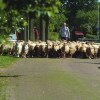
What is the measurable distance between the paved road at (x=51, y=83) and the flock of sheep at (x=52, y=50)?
15.2 ft

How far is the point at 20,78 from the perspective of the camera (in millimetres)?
15055

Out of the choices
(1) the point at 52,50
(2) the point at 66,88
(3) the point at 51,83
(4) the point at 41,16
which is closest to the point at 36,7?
(4) the point at 41,16

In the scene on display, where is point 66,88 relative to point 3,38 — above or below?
below

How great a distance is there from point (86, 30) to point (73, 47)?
75183 millimetres

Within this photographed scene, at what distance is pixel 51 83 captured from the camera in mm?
13836

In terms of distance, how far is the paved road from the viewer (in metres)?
11.6

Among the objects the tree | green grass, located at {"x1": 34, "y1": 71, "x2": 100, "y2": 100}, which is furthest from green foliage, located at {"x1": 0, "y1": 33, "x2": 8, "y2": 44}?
green grass, located at {"x1": 34, "y1": 71, "x2": 100, "y2": 100}

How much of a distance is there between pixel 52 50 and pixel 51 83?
34.6ft

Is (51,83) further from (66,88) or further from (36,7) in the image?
(36,7)

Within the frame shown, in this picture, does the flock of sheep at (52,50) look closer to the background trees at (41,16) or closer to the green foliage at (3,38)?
the background trees at (41,16)

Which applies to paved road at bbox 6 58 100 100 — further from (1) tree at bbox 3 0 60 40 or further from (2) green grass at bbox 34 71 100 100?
(1) tree at bbox 3 0 60 40

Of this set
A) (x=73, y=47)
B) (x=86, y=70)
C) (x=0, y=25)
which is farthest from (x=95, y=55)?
(x=0, y=25)

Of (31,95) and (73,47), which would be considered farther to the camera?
(73,47)

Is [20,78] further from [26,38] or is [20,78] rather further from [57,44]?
[26,38]
